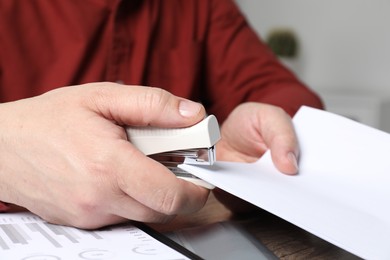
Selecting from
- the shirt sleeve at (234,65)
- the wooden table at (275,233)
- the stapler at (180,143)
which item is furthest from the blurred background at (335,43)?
the stapler at (180,143)

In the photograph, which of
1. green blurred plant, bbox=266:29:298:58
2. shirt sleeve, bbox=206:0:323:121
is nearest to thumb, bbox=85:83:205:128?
shirt sleeve, bbox=206:0:323:121

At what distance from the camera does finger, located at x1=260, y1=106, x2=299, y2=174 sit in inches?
17.9

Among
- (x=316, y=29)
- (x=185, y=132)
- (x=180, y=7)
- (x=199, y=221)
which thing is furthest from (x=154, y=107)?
(x=316, y=29)

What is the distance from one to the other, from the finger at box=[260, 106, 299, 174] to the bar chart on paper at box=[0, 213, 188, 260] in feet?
0.51

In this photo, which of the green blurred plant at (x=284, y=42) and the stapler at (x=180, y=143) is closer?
the stapler at (x=180, y=143)

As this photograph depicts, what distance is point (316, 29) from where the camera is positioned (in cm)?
225

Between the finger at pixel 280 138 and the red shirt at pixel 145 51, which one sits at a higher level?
the red shirt at pixel 145 51

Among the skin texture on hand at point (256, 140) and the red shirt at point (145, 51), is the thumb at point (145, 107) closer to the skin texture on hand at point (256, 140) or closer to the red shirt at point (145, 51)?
the skin texture on hand at point (256, 140)

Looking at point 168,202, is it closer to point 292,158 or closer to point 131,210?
point 131,210

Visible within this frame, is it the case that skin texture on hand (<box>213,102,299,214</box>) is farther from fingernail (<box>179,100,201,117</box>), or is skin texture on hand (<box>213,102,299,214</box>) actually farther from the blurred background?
the blurred background

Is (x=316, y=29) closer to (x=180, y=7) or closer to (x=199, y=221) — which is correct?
(x=180, y=7)

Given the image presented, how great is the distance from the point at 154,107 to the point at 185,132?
29mm

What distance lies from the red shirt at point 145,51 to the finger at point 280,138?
210mm

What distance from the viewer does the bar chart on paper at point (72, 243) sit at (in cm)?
31
